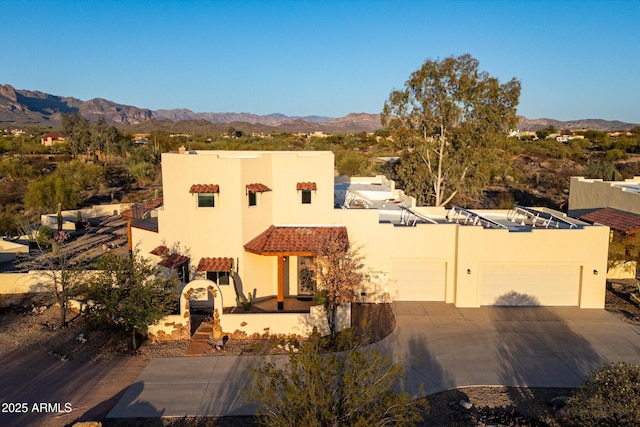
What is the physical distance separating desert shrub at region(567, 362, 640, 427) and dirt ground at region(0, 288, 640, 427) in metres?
1.29

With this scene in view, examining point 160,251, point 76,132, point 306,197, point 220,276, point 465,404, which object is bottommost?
point 465,404

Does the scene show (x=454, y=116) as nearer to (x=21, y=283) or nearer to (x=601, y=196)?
(x=601, y=196)

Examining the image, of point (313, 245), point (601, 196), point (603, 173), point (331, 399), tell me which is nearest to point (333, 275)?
point (313, 245)

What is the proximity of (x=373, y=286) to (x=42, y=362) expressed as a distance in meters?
11.9

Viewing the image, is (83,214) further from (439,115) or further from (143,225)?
(439,115)

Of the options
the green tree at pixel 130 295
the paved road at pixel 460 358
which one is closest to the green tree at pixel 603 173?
the paved road at pixel 460 358

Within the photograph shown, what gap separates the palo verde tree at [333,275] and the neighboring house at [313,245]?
482 millimetres

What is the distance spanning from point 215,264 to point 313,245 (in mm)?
3783

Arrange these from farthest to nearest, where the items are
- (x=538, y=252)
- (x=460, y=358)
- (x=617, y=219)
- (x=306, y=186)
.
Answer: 1. (x=617, y=219)
2. (x=306, y=186)
3. (x=538, y=252)
4. (x=460, y=358)

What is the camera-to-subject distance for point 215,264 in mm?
17844

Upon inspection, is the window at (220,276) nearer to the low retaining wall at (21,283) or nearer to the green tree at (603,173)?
the low retaining wall at (21,283)

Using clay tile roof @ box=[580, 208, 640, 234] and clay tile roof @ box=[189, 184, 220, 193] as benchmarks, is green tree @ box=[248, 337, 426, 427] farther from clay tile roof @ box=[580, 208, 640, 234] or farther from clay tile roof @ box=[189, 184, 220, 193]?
clay tile roof @ box=[580, 208, 640, 234]

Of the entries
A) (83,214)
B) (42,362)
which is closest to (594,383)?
(42,362)

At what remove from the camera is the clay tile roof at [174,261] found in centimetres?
1756
